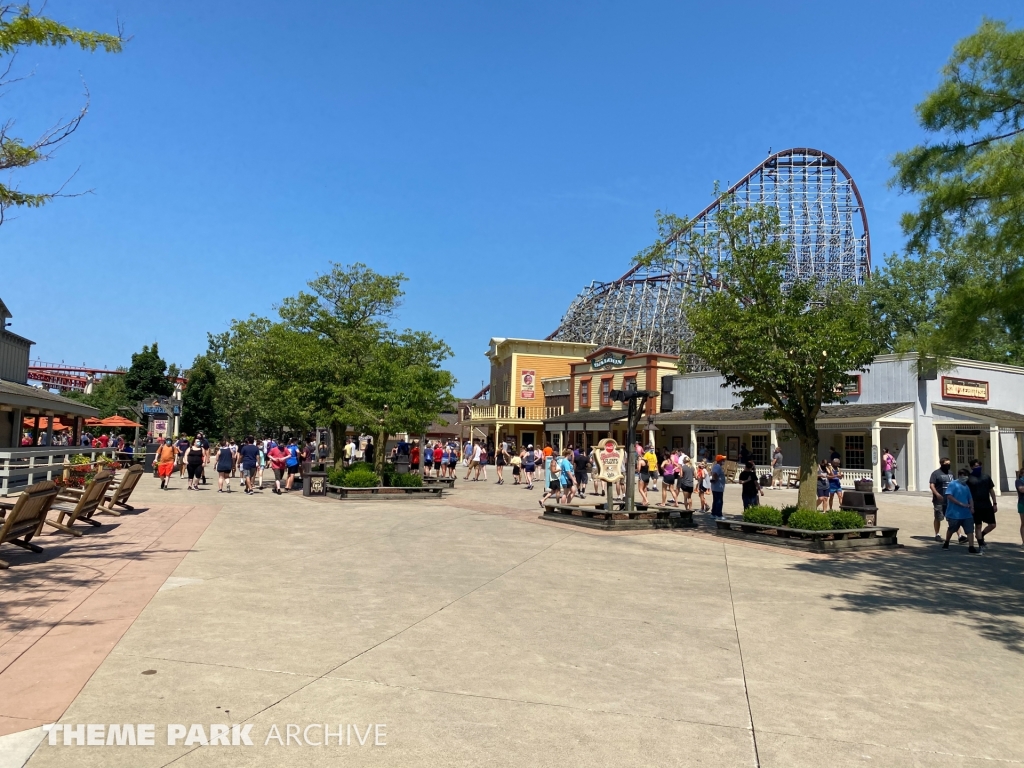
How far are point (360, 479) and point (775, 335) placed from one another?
35.4 feet

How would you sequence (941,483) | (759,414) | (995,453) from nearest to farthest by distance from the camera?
(941,483)
(995,453)
(759,414)

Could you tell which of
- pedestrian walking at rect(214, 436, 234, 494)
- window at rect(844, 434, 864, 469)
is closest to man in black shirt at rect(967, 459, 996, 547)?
pedestrian walking at rect(214, 436, 234, 494)

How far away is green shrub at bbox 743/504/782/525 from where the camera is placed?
538 inches

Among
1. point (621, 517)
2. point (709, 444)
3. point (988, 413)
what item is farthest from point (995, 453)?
point (621, 517)

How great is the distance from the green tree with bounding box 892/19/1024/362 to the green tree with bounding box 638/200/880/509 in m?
2.95

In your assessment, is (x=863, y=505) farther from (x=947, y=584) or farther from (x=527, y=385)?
(x=527, y=385)

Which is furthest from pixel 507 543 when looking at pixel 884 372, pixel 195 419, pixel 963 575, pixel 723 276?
pixel 195 419

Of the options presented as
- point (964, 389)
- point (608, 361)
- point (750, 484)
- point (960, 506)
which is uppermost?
point (608, 361)

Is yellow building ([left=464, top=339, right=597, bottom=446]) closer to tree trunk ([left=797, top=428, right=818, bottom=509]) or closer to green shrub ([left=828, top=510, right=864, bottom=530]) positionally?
tree trunk ([left=797, top=428, right=818, bottom=509])

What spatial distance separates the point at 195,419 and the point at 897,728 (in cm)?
4956

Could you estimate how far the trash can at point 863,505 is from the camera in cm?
1405

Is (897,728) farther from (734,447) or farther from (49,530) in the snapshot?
(734,447)

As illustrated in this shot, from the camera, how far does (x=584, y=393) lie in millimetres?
46875

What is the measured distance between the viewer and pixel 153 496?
1881 centimetres
